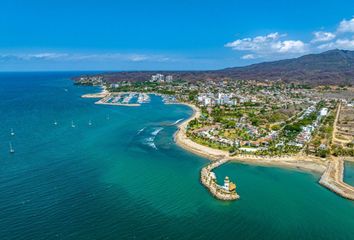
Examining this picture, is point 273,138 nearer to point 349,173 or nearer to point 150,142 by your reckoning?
point 349,173

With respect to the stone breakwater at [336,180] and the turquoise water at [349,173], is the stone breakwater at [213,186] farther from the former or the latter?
the turquoise water at [349,173]

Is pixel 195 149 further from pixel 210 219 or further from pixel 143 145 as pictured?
pixel 210 219

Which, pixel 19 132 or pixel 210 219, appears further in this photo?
pixel 19 132

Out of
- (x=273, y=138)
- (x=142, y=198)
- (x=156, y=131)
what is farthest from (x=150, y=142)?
(x=273, y=138)

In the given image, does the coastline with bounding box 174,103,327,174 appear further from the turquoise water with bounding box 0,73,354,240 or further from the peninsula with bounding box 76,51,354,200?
the turquoise water with bounding box 0,73,354,240

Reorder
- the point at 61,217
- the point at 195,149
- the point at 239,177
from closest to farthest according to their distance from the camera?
the point at 61,217
the point at 239,177
the point at 195,149

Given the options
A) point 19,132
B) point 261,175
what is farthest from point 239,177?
point 19,132
